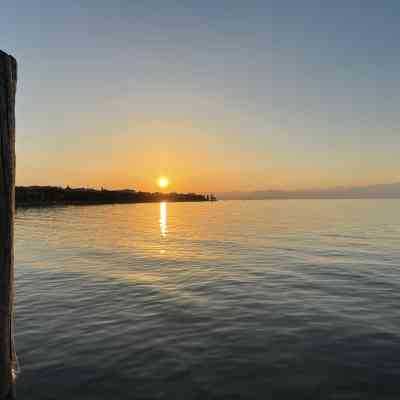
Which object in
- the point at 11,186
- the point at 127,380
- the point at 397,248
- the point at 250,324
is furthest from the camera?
the point at 397,248

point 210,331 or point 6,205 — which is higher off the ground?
point 6,205

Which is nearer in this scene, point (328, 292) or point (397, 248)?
point (328, 292)

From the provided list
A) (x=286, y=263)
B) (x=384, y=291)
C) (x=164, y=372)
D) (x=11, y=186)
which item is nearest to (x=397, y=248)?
(x=286, y=263)

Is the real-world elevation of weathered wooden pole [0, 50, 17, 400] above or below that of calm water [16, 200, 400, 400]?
above

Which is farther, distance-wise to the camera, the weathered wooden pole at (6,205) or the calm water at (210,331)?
the calm water at (210,331)

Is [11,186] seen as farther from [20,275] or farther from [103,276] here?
[20,275]

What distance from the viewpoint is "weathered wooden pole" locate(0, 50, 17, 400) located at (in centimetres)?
480

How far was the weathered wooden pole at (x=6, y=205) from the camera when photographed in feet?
15.8

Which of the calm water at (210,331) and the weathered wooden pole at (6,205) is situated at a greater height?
the weathered wooden pole at (6,205)

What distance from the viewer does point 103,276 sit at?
1936cm

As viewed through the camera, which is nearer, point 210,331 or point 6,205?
point 6,205

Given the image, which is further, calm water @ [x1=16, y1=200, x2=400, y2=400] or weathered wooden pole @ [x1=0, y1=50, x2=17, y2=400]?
calm water @ [x1=16, y1=200, x2=400, y2=400]

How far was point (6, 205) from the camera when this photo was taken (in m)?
5.04

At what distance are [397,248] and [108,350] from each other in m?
28.9
